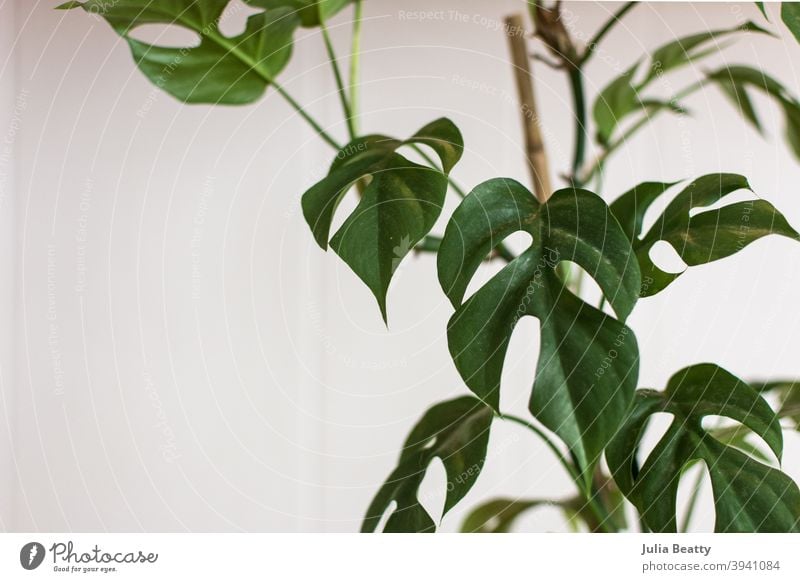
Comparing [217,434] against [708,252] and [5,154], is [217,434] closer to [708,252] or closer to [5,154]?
[5,154]

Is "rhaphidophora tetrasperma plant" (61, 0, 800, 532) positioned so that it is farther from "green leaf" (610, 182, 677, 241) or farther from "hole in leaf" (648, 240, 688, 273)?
"hole in leaf" (648, 240, 688, 273)

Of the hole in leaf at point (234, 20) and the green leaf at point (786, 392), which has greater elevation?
the hole in leaf at point (234, 20)

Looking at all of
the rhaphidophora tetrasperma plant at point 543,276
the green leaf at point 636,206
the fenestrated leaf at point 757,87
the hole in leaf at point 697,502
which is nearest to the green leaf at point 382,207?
the rhaphidophora tetrasperma plant at point 543,276

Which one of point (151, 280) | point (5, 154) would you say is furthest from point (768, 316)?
point (5, 154)

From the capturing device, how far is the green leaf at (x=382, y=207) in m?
0.35

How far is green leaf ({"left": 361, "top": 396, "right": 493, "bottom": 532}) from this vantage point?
38 centimetres

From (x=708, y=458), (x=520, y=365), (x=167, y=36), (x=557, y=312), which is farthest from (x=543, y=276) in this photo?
(x=167, y=36)

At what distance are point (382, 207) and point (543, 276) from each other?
0.09 metres

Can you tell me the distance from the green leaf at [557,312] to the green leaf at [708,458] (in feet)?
0.11

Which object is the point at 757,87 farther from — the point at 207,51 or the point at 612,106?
the point at 207,51

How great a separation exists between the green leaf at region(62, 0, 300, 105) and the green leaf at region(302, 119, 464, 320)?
0.11m

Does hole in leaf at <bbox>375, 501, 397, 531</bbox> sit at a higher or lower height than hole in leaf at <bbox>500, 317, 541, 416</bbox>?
lower
